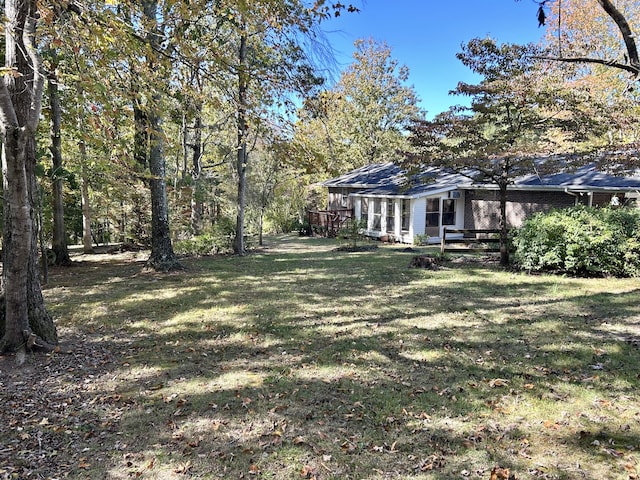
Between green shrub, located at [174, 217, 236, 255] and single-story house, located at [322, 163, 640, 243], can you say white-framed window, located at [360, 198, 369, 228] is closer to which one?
single-story house, located at [322, 163, 640, 243]

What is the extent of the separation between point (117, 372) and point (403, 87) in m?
32.2

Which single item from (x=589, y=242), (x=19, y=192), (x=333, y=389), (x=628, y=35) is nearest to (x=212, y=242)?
(x=19, y=192)

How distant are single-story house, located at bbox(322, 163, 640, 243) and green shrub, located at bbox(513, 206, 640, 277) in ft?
17.2

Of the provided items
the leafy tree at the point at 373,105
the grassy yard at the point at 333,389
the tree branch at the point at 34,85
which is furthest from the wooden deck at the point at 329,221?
the tree branch at the point at 34,85

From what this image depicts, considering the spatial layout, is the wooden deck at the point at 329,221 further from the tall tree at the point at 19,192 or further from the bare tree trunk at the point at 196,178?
the tall tree at the point at 19,192

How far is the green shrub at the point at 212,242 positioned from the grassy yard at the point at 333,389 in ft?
21.7

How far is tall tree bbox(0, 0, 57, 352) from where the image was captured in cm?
422

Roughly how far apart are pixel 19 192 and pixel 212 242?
10.6 metres

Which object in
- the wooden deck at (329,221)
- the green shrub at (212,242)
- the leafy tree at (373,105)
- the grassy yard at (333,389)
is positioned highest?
the leafy tree at (373,105)

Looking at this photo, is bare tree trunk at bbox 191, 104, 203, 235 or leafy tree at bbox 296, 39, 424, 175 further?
leafy tree at bbox 296, 39, 424, 175

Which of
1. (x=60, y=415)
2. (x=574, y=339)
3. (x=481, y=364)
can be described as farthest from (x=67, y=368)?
(x=574, y=339)

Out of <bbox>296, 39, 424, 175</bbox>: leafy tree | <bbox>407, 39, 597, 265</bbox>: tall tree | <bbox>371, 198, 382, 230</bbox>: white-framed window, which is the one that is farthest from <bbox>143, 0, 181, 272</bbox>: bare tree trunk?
<bbox>296, 39, 424, 175</bbox>: leafy tree

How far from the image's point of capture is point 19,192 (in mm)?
4383

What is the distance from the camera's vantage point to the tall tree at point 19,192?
4.22 meters
